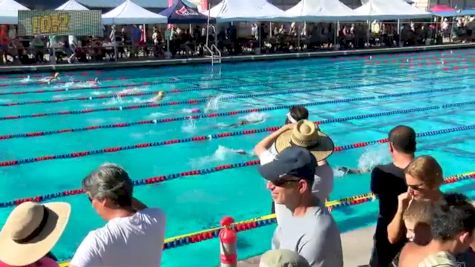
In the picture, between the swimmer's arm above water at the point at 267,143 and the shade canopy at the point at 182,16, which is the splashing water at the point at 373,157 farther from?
the shade canopy at the point at 182,16

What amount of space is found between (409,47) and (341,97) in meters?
13.5

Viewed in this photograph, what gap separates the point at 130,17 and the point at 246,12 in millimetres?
4626

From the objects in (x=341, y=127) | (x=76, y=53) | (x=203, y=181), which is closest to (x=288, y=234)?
(x=203, y=181)

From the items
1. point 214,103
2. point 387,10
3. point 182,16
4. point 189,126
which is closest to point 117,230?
point 189,126

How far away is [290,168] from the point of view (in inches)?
91.1

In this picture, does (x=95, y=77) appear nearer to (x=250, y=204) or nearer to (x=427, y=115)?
(x=427, y=115)

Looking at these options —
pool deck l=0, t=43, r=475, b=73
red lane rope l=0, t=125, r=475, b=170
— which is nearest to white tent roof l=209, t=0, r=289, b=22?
pool deck l=0, t=43, r=475, b=73

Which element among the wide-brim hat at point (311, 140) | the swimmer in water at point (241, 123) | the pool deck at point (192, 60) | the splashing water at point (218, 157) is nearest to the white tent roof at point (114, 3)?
the pool deck at point (192, 60)

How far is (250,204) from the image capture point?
21.5 feet

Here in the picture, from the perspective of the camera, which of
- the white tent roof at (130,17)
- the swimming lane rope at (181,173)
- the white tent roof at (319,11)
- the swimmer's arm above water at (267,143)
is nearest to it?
the swimmer's arm above water at (267,143)

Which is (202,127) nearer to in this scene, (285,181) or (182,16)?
(285,181)

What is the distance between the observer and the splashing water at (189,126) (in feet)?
32.8

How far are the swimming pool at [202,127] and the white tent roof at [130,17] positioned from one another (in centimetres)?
179

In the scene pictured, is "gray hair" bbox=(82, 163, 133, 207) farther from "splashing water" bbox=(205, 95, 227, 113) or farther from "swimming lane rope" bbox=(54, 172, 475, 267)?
"splashing water" bbox=(205, 95, 227, 113)
